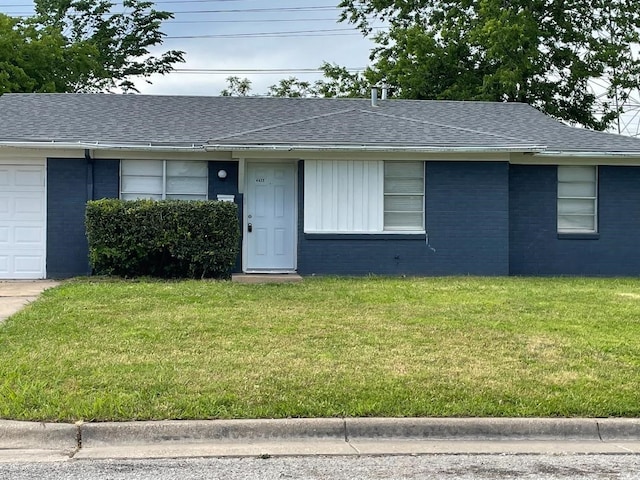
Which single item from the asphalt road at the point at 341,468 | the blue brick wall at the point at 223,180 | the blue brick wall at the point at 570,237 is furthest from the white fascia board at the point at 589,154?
the asphalt road at the point at 341,468

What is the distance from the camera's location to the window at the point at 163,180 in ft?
48.9

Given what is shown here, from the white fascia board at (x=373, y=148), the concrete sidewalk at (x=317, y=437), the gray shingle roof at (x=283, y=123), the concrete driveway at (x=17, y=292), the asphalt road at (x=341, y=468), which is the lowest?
the asphalt road at (x=341, y=468)

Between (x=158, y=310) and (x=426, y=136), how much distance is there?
24.1 feet

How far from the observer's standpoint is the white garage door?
1450 centimetres

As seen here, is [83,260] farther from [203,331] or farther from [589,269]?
[589,269]

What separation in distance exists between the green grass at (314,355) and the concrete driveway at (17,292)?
0.36m

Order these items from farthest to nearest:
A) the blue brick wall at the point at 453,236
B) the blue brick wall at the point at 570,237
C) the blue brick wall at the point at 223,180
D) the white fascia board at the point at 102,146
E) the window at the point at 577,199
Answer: the window at the point at 577,199, the blue brick wall at the point at 570,237, the blue brick wall at the point at 223,180, the blue brick wall at the point at 453,236, the white fascia board at the point at 102,146

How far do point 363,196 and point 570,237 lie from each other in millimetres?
4814

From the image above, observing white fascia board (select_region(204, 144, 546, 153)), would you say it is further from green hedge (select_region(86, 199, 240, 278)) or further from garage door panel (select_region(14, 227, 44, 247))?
garage door panel (select_region(14, 227, 44, 247))

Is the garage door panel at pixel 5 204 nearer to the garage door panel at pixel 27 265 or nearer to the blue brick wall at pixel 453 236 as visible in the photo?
the garage door panel at pixel 27 265

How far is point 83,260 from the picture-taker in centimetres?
1459

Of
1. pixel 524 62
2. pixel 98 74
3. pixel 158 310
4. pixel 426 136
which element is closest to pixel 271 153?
pixel 426 136

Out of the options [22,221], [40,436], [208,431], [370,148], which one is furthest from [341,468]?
[22,221]

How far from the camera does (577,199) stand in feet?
52.3
